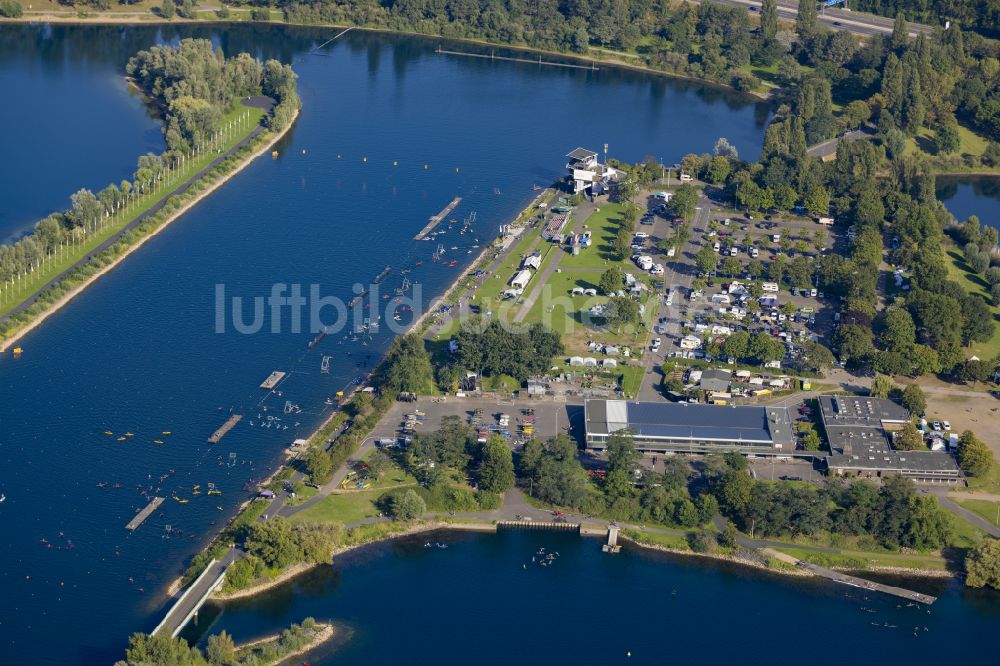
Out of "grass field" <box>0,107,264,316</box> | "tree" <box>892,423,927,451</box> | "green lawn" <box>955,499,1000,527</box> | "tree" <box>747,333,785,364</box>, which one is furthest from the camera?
"grass field" <box>0,107,264,316</box>

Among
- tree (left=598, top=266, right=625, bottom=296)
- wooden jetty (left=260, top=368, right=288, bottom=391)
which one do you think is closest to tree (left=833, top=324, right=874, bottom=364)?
tree (left=598, top=266, right=625, bottom=296)

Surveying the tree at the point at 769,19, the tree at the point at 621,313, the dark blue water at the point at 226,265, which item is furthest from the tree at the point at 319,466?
the tree at the point at 769,19

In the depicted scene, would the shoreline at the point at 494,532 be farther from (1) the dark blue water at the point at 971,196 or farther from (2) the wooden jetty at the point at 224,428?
(1) the dark blue water at the point at 971,196

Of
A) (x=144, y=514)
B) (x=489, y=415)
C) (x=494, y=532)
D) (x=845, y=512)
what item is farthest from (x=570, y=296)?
(x=144, y=514)

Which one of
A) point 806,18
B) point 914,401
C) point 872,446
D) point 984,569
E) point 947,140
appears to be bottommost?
point 984,569

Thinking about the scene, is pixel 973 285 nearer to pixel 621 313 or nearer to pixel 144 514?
pixel 621 313

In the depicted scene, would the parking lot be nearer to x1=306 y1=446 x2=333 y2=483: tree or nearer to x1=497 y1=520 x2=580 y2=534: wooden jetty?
x1=306 y1=446 x2=333 y2=483: tree

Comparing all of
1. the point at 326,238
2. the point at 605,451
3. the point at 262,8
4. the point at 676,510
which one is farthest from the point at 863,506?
the point at 262,8
